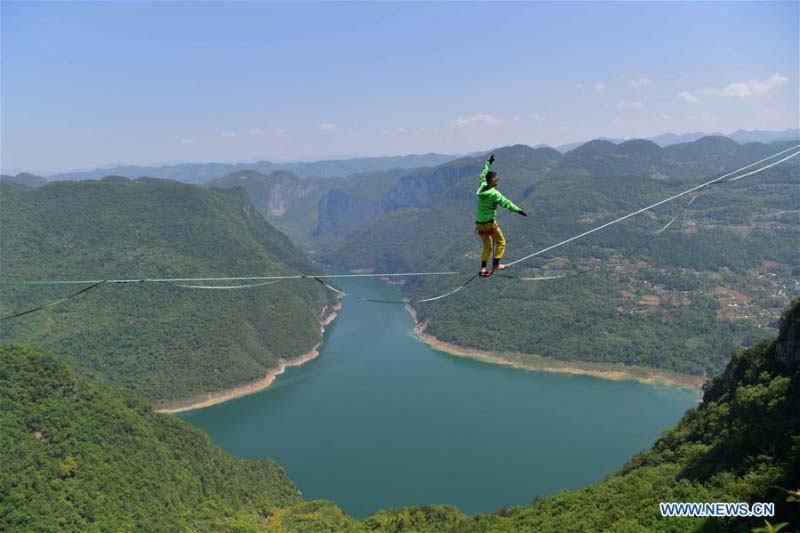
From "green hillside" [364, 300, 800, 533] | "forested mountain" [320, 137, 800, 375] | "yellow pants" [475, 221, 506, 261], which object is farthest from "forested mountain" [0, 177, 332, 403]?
"yellow pants" [475, 221, 506, 261]

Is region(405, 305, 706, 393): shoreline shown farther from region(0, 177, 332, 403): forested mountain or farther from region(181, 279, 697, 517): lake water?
region(0, 177, 332, 403): forested mountain

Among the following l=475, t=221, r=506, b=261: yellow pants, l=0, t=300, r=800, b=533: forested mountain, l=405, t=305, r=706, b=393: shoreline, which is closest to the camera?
l=475, t=221, r=506, b=261: yellow pants

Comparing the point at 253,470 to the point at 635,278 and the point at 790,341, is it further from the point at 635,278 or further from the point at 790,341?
the point at 635,278

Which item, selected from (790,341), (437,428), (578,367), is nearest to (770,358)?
(790,341)

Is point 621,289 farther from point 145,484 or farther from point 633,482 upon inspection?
point 145,484

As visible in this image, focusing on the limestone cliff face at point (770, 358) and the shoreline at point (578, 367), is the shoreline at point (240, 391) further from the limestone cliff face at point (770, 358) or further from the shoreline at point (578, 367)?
the limestone cliff face at point (770, 358)
